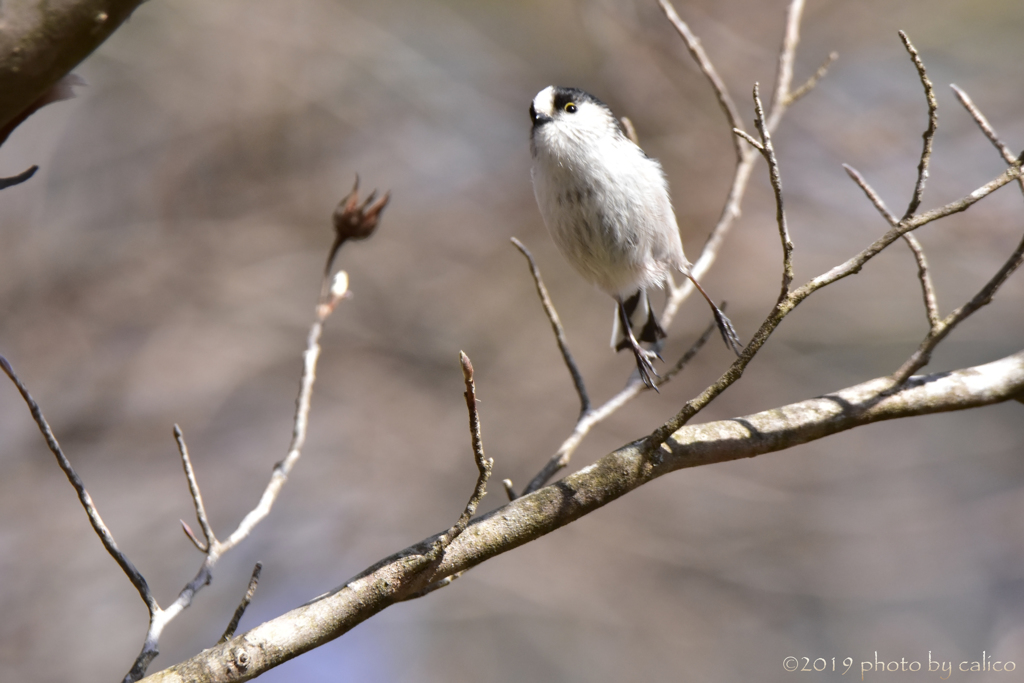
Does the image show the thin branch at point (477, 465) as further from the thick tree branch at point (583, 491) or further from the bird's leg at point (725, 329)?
the bird's leg at point (725, 329)

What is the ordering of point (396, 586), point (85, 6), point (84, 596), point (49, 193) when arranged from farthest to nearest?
point (49, 193) → point (84, 596) → point (396, 586) → point (85, 6)

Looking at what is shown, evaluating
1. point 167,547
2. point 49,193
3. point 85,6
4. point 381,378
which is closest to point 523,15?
point 381,378

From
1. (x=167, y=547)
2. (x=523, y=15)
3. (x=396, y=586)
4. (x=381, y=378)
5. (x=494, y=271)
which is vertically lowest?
(x=396, y=586)

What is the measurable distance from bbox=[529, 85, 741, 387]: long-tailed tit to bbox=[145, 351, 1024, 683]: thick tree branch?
0.73 metres

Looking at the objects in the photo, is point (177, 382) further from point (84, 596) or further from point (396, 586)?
point (396, 586)

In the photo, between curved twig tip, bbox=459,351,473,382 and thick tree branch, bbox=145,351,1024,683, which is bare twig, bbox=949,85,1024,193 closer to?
thick tree branch, bbox=145,351,1024,683

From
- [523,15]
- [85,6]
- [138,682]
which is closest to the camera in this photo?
[85,6]

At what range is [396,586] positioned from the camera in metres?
1.36

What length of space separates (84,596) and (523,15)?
6010mm

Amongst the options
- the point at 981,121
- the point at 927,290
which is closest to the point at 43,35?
the point at 981,121

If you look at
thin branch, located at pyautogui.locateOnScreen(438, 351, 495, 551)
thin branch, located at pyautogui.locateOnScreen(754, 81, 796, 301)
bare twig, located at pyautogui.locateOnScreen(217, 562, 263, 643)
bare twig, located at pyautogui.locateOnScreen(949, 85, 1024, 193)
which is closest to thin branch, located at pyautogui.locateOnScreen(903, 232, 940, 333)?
bare twig, located at pyautogui.locateOnScreen(949, 85, 1024, 193)

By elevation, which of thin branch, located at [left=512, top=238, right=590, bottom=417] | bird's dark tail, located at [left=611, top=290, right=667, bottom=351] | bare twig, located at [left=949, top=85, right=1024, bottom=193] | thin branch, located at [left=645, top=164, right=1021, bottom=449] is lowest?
thin branch, located at [left=645, top=164, right=1021, bottom=449]

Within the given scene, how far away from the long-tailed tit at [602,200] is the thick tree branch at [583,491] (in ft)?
2.41

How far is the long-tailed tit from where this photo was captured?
252 cm
